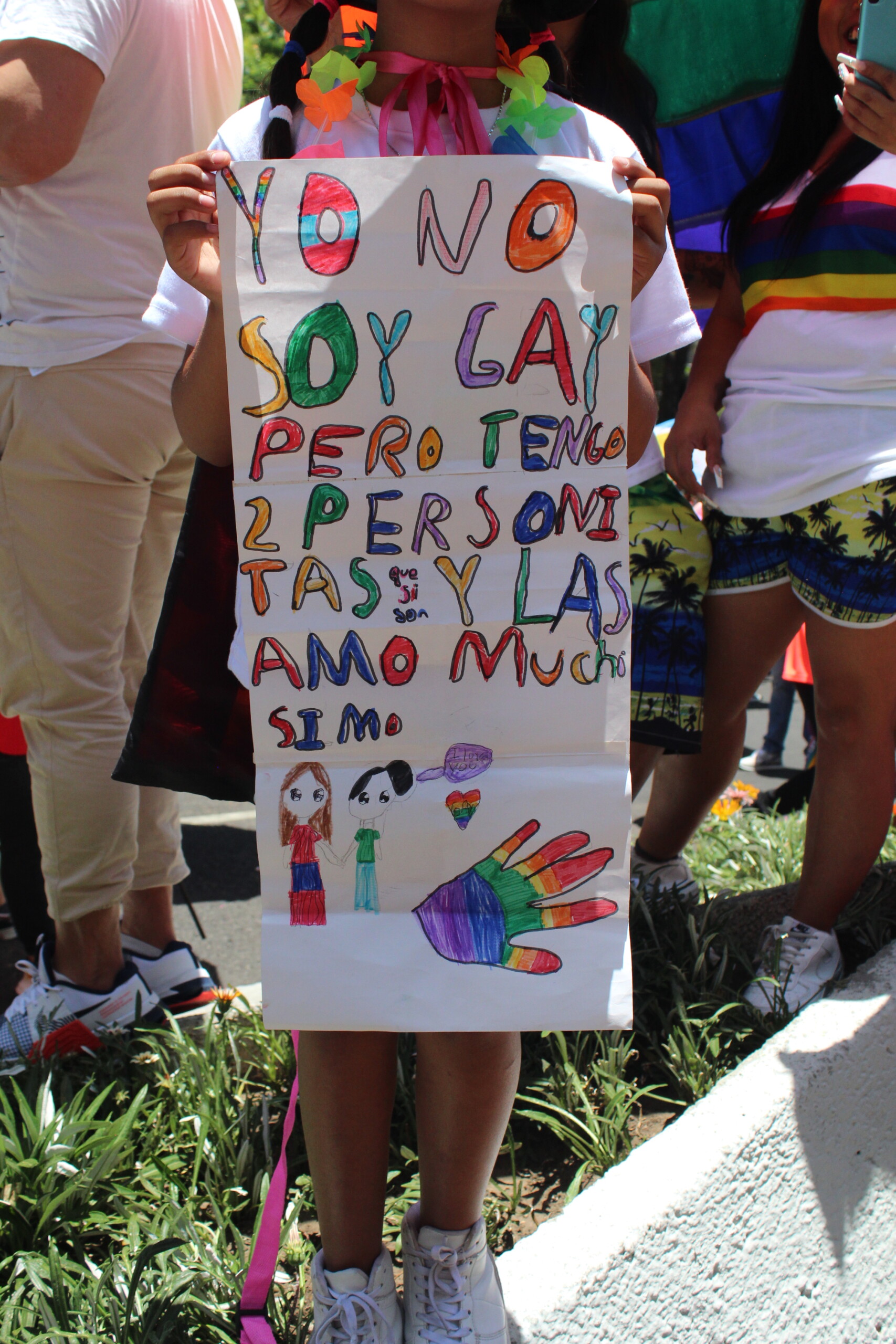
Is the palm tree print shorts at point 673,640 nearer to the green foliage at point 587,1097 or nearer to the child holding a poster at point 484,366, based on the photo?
the green foliage at point 587,1097

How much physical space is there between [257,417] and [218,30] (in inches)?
51.5

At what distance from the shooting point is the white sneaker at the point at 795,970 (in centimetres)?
219

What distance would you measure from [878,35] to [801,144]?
0.45m

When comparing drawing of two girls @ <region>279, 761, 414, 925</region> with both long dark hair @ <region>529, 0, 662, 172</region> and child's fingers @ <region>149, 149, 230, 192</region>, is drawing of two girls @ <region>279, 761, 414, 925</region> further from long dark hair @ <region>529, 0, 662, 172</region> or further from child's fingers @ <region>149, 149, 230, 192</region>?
long dark hair @ <region>529, 0, 662, 172</region>

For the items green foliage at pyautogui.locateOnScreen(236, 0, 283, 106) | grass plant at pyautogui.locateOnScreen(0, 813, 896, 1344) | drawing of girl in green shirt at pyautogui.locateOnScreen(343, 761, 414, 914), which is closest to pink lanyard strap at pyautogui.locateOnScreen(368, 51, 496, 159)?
drawing of girl in green shirt at pyautogui.locateOnScreen(343, 761, 414, 914)

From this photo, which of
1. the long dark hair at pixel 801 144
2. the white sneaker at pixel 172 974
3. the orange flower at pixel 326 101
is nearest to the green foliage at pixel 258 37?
the long dark hair at pixel 801 144

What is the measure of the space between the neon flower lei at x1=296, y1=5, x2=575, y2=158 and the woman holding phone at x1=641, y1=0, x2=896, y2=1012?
0.88 meters

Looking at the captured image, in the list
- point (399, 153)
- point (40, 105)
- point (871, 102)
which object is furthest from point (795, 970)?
point (40, 105)

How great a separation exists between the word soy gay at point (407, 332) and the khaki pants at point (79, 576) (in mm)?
904

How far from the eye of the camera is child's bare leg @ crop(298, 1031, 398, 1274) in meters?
1.40

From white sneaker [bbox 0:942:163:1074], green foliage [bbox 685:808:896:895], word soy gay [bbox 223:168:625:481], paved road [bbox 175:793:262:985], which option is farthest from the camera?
paved road [bbox 175:793:262:985]

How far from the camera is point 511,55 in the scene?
1.39 metres

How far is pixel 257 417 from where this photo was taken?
1.24 m

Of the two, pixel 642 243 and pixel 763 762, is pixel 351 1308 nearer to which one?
pixel 642 243
